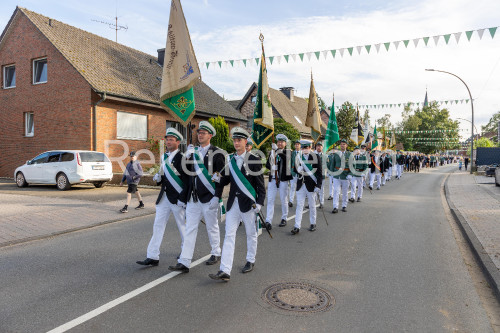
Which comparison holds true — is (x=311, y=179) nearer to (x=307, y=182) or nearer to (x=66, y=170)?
(x=307, y=182)

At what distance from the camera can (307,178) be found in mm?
7441

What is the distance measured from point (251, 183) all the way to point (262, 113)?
13.7ft

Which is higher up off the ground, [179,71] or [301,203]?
[179,71]

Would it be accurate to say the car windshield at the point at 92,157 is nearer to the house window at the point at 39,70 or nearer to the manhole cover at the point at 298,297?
the house window at the point at 39,70

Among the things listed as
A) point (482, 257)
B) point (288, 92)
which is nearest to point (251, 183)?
point (482, 257)

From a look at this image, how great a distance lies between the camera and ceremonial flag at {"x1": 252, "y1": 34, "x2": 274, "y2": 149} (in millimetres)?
8688

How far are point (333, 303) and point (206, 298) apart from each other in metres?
1.39

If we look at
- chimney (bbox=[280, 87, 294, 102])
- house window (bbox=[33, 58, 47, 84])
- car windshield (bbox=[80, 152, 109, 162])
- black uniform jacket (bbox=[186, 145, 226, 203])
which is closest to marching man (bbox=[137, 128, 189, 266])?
black uniform jacket (bbox=[186, 145, 226, 203])

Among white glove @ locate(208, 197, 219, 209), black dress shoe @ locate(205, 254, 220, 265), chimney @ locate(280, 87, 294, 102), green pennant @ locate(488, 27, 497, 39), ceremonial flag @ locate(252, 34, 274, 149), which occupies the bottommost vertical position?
black dress shoe @ locate(205, 254, 220, 265)

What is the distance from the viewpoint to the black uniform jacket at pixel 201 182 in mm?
4793

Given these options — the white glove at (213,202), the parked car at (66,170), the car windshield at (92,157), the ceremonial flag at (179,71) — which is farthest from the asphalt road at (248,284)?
the car windshield at (92,157)

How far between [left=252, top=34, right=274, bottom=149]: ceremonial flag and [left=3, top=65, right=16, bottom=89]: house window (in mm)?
16853

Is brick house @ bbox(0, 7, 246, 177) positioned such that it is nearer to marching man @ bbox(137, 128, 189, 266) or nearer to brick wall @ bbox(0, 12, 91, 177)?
brick wall @ bbox(0, 12, 91, 177)

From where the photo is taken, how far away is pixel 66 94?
1681cm
